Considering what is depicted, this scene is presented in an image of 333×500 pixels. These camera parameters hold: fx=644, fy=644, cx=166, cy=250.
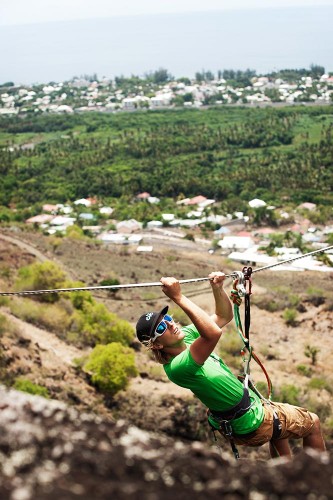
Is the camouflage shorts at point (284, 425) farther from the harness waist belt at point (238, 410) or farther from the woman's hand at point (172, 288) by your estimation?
the woman's hand at point (172, 288)

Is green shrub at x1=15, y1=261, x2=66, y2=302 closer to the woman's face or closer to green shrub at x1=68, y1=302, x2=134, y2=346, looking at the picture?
green shrub at x1=68, y1=302, x2=134, y2=346

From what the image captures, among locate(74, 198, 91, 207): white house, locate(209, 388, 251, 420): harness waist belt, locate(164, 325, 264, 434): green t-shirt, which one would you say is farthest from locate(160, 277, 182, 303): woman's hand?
locate(74, 198, 91, 207): white house

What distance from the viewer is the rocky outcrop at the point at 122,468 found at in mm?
1981

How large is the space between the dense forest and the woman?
5477 centimetres

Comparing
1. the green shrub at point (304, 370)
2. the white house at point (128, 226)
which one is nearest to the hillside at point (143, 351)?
the green shrub at point (304, 370)

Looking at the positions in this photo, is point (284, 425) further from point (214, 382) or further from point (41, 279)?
point (41, 279)

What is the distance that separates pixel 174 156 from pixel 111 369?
213 feet

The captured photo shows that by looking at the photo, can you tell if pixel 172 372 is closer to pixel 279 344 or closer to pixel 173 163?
pixel 279 344

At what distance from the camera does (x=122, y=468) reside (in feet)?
6.97

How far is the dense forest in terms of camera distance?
211 feet

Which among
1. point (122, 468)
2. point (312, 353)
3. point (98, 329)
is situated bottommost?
point (312, 353)

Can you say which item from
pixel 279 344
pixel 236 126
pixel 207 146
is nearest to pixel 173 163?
pixel 207 146

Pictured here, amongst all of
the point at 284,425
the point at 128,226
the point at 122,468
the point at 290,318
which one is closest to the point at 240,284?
the point at 284,425

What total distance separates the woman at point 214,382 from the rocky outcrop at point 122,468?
1.23m
